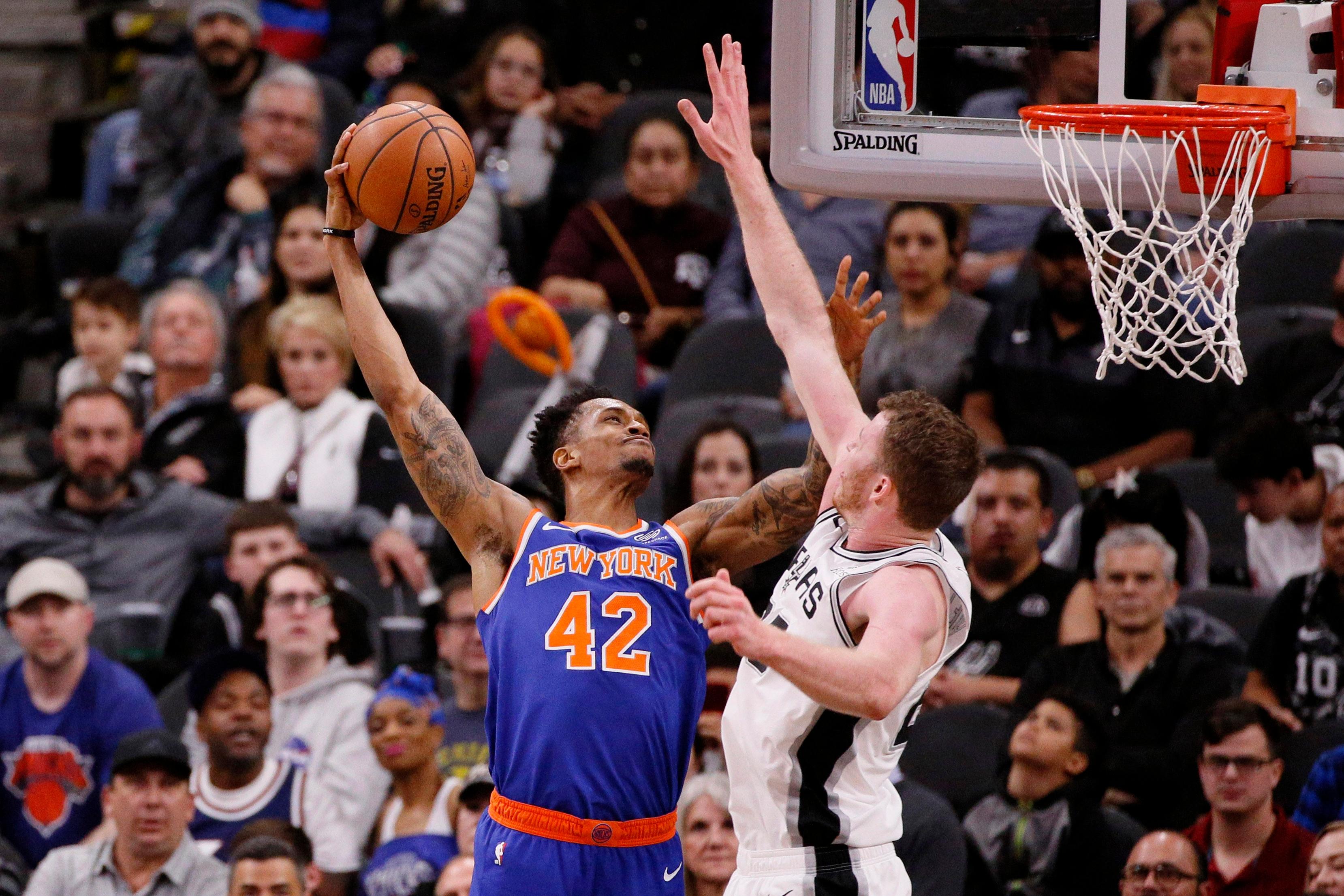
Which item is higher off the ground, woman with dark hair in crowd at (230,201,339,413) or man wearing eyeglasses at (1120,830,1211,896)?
woman with dark hair in crowd at (230,201,339,413)

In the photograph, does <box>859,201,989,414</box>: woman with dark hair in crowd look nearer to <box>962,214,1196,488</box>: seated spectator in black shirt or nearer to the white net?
<box>962,214,1196,488</box>: seated spectator in black shirt

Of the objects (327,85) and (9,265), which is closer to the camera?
(327,85)

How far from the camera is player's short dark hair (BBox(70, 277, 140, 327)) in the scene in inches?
397

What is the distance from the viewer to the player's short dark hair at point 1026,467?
25.0ft

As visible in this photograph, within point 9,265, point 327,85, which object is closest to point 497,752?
point 327,85

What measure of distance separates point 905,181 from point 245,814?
3.86 meters

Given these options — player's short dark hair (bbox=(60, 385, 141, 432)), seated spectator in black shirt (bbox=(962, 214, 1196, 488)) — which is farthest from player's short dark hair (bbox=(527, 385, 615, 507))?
player's short dark hair (bbox=(60, 385, 141, 432))

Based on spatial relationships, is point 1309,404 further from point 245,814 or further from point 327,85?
point 327,85

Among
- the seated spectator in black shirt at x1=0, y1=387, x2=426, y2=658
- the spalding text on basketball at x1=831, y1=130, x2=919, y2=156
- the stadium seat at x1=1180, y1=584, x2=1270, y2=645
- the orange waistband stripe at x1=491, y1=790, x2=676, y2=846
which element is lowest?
the orange waistband stripe at x1=491, y1=790, x2=676, y2=846

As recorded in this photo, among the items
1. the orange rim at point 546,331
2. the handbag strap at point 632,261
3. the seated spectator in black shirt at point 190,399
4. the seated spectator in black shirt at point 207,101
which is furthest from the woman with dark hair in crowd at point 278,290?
the handbag strap at point 632,261

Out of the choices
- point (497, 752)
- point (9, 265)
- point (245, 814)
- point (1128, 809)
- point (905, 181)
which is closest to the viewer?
point (497, 752)

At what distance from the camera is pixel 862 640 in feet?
14.2

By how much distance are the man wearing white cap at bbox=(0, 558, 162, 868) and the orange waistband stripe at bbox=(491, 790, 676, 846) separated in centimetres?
347

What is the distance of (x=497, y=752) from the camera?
4.85 metres
